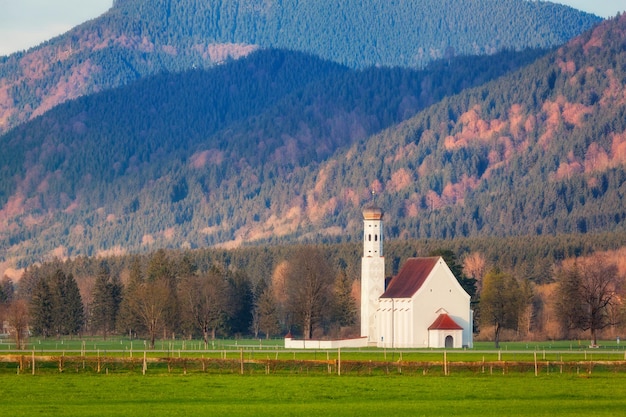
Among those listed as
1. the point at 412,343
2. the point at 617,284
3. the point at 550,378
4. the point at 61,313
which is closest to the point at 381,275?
the point at 412,343

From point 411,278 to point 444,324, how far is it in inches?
298

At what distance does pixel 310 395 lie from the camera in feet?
237

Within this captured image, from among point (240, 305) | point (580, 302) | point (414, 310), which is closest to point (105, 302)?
point (240, 305)

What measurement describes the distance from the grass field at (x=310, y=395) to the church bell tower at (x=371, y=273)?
63.2 metres

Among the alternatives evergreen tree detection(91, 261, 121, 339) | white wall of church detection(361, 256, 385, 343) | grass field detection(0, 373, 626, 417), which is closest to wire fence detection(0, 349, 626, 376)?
grass field detection(0, 373, 626, 417)

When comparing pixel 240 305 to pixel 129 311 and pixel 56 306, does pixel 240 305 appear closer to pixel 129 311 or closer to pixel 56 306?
pixel 129 311

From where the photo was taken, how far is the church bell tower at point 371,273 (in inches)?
5930

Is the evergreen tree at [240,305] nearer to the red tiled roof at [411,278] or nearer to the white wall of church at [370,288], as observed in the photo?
the white wall of church at [370,288]

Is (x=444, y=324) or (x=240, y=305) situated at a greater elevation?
(x=240, y=305)

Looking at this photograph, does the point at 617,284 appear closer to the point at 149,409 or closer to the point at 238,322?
the point at 238,322

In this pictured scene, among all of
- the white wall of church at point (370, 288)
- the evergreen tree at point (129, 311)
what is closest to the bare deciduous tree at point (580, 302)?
the white wall of church at point (370, 288)

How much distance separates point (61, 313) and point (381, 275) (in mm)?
41482

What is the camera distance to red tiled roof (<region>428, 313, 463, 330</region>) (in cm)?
14225

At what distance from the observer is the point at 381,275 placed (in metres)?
153
